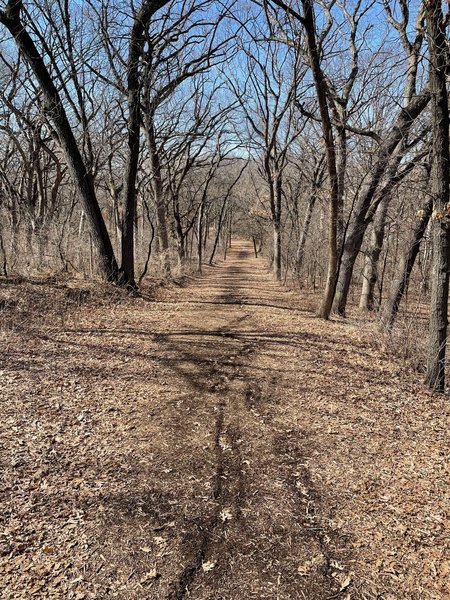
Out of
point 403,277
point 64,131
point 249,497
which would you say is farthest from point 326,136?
point 249,497

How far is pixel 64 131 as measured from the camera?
9.33 meters

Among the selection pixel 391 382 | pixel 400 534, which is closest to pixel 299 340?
pixel 391 382

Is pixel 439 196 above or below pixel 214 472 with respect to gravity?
above

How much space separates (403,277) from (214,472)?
681 centimetres

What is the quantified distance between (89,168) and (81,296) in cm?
417

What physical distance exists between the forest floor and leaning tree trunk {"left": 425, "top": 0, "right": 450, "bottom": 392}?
1.88ft

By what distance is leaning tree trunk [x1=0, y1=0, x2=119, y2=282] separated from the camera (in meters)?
8.51

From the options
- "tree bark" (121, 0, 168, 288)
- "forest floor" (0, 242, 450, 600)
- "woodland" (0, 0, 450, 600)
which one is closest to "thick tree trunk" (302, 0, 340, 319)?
"woodland" (0, 0, 450, 600)

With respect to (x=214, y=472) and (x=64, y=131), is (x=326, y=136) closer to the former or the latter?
(x=64, y=131)

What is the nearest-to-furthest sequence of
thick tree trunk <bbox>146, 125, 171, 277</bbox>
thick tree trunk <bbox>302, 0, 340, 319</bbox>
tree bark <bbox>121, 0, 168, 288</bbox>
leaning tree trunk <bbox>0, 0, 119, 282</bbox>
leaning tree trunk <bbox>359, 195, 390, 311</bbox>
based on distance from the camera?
1. thick tree trunk <bbox>302, 0, 340, 319</bbox>
2. leaning tree trunk <bbox>0, 0, 119, 282</bbox>
3. tree bark <bbox>121, 0, 168, 288</bbox>
4. leaning tree trunk <bbox>359, 195, 390, 311</bbox>
5. thick tree trunk <bbox>146, 125, 171, 277</bbox>

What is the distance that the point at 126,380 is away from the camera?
5.28 m

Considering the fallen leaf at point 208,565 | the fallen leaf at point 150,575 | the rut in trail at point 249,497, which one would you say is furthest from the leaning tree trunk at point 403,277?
the fallen leaf at point 150,575

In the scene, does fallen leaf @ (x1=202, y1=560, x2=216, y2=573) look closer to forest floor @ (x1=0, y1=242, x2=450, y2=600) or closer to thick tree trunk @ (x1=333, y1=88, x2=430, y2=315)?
forest floor @ (x1=0, y1=242, x2=450, y2=600)

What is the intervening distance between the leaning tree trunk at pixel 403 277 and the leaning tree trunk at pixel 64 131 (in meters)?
6.70
